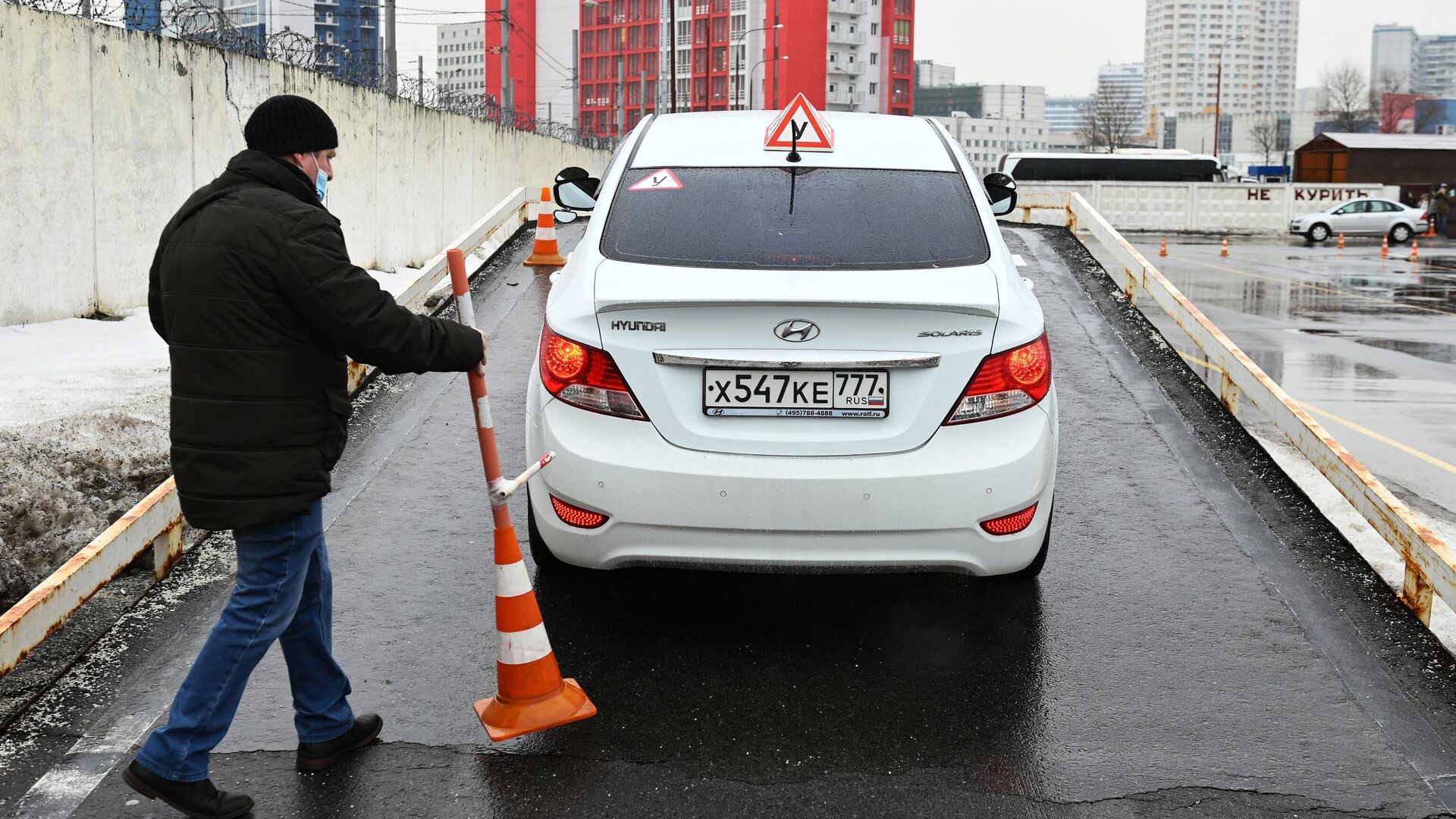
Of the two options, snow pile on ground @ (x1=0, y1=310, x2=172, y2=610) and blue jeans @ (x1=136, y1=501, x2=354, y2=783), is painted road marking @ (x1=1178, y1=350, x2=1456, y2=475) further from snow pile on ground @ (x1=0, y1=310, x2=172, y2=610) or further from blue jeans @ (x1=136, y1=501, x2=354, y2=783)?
blue jeans @ (x1=136, y1=501, x2=354, y2=783)

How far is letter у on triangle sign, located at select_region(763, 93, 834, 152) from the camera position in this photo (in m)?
5.51

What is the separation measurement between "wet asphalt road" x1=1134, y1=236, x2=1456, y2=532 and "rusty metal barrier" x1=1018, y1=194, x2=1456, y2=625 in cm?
133

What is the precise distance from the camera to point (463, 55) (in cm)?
19012

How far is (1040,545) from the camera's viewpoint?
15.2ft

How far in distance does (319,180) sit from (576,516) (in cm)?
134

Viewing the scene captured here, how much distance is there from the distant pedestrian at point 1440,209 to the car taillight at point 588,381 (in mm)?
50502

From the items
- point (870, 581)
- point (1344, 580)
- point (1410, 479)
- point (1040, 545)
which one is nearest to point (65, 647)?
point (870, 581)

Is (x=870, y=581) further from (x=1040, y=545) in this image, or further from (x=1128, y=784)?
(x=1128, y=784)

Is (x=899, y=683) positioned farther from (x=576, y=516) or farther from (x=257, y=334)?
(x=257, y=334)

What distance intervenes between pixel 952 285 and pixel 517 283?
27.1 ft

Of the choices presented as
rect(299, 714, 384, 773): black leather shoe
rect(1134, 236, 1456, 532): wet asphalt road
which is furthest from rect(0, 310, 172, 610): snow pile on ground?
rect(1134, 236, 1456, 532): wet asphalt road

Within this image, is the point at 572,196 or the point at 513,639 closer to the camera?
the point at 513,639

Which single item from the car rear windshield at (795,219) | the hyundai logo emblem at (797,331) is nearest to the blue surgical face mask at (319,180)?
the car rear windshield at (795,219)

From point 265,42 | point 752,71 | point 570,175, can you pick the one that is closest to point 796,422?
point 570,175
